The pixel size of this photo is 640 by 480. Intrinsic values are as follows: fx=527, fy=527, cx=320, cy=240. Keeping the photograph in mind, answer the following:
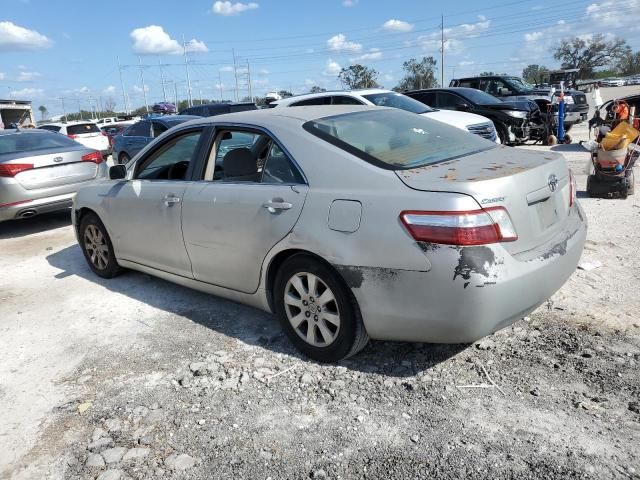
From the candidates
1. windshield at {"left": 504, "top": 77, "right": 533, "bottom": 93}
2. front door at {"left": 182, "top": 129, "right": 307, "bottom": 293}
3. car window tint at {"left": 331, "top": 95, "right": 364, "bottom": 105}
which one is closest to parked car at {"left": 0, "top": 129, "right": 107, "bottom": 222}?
front door at {"left": 182, "top": 129, "right": 307, "bottom": 293}

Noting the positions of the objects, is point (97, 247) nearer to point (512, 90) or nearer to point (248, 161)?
point (248, 161)

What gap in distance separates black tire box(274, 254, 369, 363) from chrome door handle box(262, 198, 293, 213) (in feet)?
1.03

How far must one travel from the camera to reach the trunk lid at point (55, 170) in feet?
24.0

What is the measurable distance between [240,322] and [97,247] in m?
2.08

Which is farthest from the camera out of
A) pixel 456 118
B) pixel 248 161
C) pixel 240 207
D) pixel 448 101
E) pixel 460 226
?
pixel 448 101

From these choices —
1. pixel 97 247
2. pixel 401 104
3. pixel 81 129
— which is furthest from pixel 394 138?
pixel 81 129

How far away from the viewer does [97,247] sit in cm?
525

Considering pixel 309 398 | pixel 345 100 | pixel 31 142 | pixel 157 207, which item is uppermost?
pixel 345 100

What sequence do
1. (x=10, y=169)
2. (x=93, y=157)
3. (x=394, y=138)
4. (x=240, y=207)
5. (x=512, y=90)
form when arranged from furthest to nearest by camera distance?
(x=512, y=90), (x=93, y=157), (x=10, y=169), (x=240, y=207), (x=394, y=138)

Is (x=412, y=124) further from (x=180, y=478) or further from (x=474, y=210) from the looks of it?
(x=180, y=478)

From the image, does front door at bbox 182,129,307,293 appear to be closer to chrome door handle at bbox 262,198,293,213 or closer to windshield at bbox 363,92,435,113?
chrome door handle at bbox 262,198,293,213

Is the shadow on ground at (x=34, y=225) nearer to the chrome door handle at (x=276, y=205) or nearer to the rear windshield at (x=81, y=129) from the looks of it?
the chrome door handle at (x=276, y=205)

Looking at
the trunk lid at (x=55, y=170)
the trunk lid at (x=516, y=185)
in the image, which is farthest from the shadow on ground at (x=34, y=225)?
the trunk lid at (x=516, y=185)

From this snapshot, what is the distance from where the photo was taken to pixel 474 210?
263 centimetres
